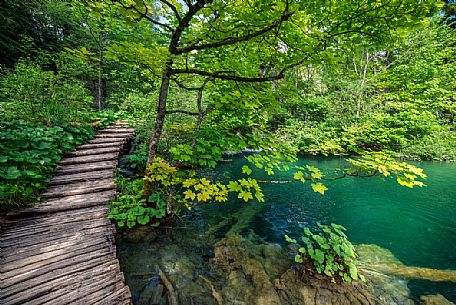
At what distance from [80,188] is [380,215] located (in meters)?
8.72

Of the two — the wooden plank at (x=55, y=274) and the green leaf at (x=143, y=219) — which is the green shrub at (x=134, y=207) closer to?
the green leaf at (x=143, y=219)

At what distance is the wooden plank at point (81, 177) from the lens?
408 centimetres

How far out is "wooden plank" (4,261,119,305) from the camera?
1.98m

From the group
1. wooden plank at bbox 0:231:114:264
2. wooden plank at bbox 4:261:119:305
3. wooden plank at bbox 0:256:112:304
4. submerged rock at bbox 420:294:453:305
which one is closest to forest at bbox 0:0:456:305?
submerged rock at bbox 420:294:453:305

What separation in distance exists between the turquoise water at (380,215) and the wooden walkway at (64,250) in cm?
282

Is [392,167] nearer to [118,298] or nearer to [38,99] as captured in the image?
[118,298]

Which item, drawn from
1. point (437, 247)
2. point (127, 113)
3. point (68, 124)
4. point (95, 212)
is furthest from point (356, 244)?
point (127, 113)

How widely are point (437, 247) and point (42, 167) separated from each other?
9.67m

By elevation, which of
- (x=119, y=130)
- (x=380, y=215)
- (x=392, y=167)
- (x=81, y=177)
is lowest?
(x=380, y=215)

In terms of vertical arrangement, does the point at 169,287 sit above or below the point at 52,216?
below

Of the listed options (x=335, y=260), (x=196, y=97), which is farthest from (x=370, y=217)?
(x=196, y=97)

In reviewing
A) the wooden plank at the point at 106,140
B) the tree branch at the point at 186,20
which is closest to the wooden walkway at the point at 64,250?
the wooden plank at the point at 106,140

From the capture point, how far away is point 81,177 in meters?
4.30

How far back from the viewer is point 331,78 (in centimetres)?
1862
